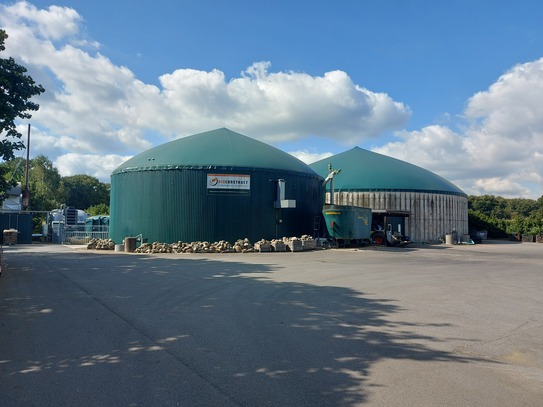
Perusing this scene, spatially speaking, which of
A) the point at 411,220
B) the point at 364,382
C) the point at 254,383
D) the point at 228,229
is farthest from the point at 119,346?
the point at 411,220

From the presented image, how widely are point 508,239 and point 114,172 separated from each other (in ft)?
153

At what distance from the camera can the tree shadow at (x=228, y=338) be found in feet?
16.5

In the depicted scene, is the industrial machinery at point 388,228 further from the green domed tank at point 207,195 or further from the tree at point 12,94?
the tree at point 12,94

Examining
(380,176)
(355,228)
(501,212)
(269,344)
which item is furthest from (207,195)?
(501,212)

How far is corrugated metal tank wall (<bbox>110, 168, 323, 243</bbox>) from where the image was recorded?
27.9 metres

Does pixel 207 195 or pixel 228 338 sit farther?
pixel 207 195

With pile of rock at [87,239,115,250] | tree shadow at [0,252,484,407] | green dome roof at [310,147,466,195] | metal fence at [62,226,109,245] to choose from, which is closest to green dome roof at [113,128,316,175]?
pile of rock at [87,239,115,250]

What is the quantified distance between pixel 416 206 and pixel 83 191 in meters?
64.5

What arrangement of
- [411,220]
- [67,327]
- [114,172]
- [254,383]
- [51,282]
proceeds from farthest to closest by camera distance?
[411,220], [114,172], [51,282], [67,327], [254,383]

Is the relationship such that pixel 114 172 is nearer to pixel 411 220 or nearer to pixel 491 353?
pixel 411 220

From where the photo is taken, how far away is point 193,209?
27953mm

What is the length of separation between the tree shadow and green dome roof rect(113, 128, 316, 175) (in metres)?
17.1

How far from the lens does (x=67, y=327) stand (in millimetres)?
7562

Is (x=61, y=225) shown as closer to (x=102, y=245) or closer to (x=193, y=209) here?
(x=102, y=245)
